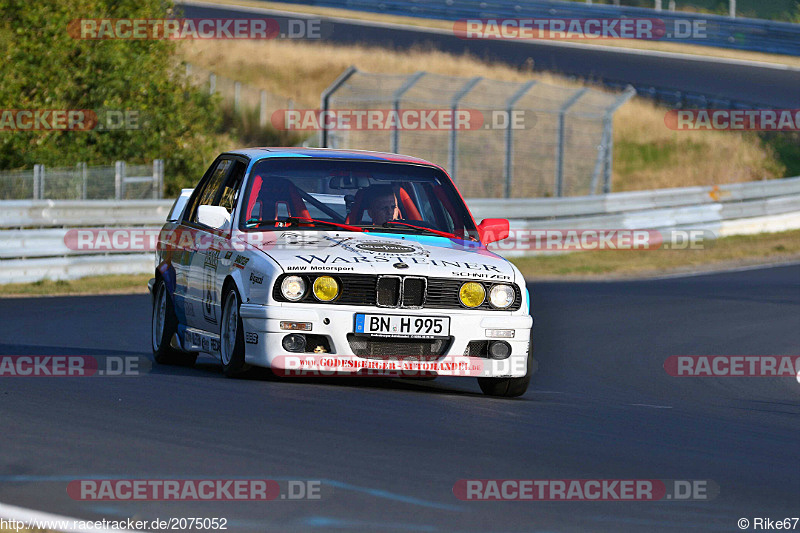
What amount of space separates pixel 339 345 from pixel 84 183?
13.4 metres

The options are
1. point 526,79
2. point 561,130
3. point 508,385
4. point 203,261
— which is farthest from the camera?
point 526,79

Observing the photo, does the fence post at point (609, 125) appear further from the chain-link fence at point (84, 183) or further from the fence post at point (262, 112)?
the fence post at point (262, 112)

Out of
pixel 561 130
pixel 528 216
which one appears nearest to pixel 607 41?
pixel 561 130

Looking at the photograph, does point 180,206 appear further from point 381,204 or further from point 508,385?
point 508,385

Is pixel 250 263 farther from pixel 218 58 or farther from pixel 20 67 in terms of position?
pixel 218 58

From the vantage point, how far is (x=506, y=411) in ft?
25.5

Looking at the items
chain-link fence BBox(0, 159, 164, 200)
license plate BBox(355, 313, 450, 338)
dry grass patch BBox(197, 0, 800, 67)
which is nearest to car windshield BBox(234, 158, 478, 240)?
→ license plate BBox(355, 313, 450, 338)

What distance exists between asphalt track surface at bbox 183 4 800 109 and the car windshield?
26.8 m

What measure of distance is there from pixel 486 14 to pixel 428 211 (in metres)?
35.1

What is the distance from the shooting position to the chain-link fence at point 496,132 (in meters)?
Result: 24.5

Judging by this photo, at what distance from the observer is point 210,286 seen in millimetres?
9289

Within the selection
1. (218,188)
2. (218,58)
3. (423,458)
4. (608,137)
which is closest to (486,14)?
(218,58)

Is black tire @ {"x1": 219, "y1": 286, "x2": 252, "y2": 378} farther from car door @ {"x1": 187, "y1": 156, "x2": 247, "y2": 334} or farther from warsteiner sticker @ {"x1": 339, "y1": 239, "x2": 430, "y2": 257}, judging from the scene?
warsteiner sticker @ {"x1": 339, "y1": 239, "x2": 430, "y2": 257}

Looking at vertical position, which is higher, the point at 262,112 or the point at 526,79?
the point at 526,79
